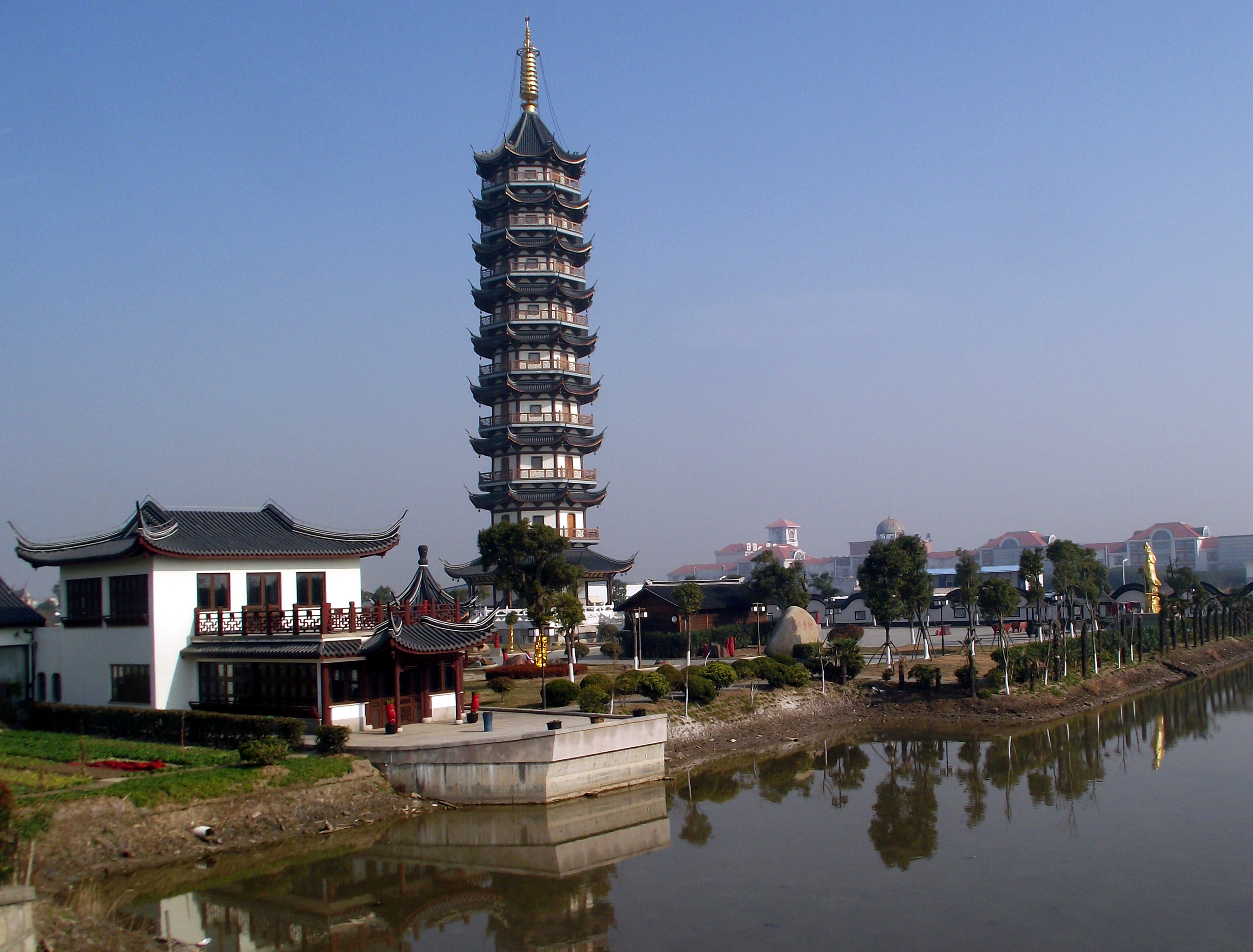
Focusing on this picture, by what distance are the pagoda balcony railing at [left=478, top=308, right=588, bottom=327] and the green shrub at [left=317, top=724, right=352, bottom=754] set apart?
4924cm

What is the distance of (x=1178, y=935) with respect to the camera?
16875mm

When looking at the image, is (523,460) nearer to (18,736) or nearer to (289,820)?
(18,736)

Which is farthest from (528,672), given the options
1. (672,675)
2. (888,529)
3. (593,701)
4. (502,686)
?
(888,529)

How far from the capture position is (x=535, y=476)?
236 feet

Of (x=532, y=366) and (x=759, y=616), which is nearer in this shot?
(x=759, y=616)

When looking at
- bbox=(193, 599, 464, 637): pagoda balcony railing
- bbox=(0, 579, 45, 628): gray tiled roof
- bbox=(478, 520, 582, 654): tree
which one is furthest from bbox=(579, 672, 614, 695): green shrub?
bbox=(0, 579, 45, 628): gray tiled roof

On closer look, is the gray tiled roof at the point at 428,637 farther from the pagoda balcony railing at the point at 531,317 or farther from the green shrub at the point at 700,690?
the pagoda balcony railing at the point at 531,317

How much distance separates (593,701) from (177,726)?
11.8 meters

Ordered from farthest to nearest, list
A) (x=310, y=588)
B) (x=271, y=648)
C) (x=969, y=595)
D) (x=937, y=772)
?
(x=969, y=595), (x=310, y=588), (x=937, y=772), (x=271, y=648)

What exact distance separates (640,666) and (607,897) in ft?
92.6

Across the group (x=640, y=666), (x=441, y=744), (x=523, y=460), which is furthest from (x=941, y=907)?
(x=523, y=460)

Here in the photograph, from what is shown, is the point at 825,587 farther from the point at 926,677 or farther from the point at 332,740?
the point at 332,740

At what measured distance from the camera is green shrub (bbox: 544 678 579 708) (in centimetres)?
3481

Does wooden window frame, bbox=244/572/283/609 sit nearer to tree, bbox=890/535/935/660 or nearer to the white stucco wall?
the white stucco wall
